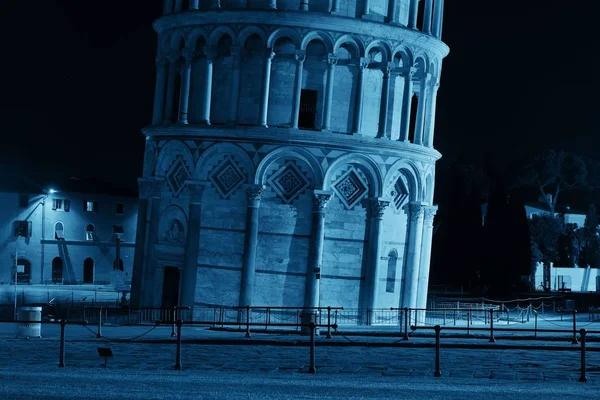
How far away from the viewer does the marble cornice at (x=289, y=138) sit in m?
37.1

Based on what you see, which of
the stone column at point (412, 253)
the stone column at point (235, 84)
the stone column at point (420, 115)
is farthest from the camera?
the stone column at point (420, 115)

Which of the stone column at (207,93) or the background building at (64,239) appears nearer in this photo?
the stone column at (207,93)

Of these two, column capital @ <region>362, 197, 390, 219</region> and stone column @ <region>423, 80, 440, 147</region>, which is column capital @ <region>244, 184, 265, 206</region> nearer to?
column capital @ <region>362, 197, 390, 219</region>

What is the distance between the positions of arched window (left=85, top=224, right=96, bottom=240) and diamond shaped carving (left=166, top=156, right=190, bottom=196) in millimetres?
41957

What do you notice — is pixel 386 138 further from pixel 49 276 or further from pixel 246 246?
pixel 49 276

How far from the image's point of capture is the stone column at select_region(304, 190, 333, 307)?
3694cm

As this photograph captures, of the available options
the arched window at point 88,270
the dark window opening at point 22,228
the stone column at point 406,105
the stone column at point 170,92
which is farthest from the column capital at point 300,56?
the arched window at point 88,270

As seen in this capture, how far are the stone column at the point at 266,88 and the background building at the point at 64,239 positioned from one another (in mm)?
34621

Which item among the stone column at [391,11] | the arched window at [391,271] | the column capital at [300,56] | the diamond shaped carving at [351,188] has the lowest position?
the arched window at [391,271]

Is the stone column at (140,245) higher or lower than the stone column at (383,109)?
lower

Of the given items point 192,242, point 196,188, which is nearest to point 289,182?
point 196,188

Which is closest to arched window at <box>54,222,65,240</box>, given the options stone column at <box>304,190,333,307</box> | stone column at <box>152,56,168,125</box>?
stone column at <box>152,56,168,125</box>

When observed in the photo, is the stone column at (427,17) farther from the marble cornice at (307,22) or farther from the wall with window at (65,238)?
the wall with window at (65,238)

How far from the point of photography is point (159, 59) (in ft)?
131
